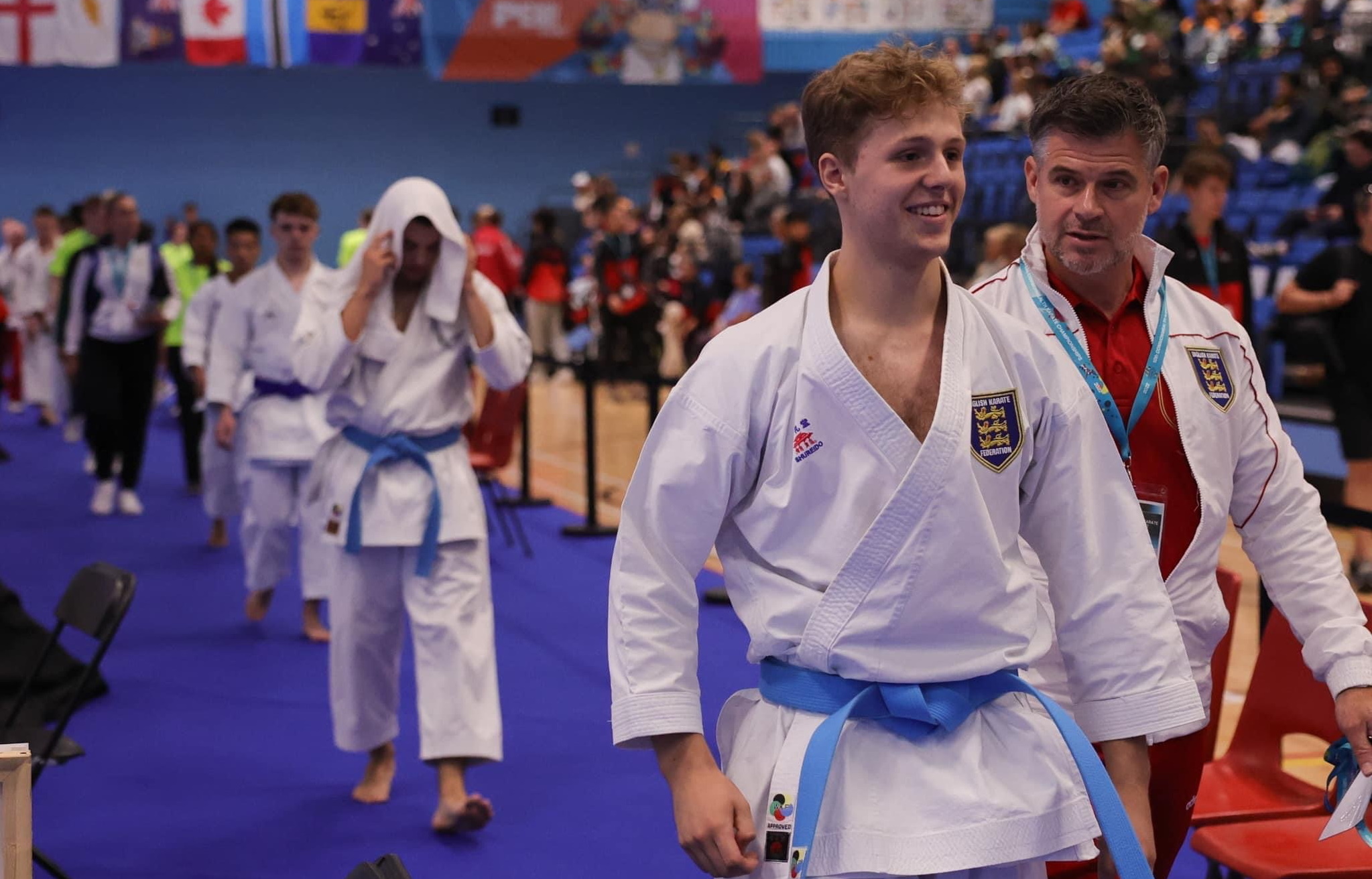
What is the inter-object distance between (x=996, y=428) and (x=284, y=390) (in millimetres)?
5218

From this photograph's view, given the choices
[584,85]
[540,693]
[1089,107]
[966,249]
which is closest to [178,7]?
[966,249]

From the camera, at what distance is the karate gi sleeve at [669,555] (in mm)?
1925

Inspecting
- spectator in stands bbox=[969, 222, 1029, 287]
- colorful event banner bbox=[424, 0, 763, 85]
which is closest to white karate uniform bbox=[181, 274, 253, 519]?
spectator in stands bbox=[969, 222, 1029, 287]

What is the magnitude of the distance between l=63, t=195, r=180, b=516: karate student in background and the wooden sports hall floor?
2483mm

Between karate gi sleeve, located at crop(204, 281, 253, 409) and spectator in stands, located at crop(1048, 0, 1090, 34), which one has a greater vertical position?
spectator in stands, located at crop(1048, 0, 1090, 34)

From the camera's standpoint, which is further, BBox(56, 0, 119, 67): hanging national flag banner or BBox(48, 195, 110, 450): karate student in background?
BBox(56, 0, 119, 67): hanging national flag banner

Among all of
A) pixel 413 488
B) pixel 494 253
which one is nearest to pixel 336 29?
pixel 494 253

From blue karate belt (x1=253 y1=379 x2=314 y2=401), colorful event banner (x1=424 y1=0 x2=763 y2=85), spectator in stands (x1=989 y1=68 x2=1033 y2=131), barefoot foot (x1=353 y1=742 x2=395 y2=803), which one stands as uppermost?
colorful event banner (x1=424 y1=0 x2=763 y2=85)

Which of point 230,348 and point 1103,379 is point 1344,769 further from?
point 230,348

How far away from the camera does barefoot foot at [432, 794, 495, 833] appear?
4.18 metres

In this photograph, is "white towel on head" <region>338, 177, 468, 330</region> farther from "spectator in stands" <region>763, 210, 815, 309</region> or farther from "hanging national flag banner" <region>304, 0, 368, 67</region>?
"hanging national flag banner" <region>304, 0, 368, 67</region>

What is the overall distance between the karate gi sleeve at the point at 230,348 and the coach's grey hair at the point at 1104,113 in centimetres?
488

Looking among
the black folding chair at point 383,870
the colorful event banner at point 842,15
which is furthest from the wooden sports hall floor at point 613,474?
the colorful event banner at point 842,15

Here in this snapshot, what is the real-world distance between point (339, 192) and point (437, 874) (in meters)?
19.5
